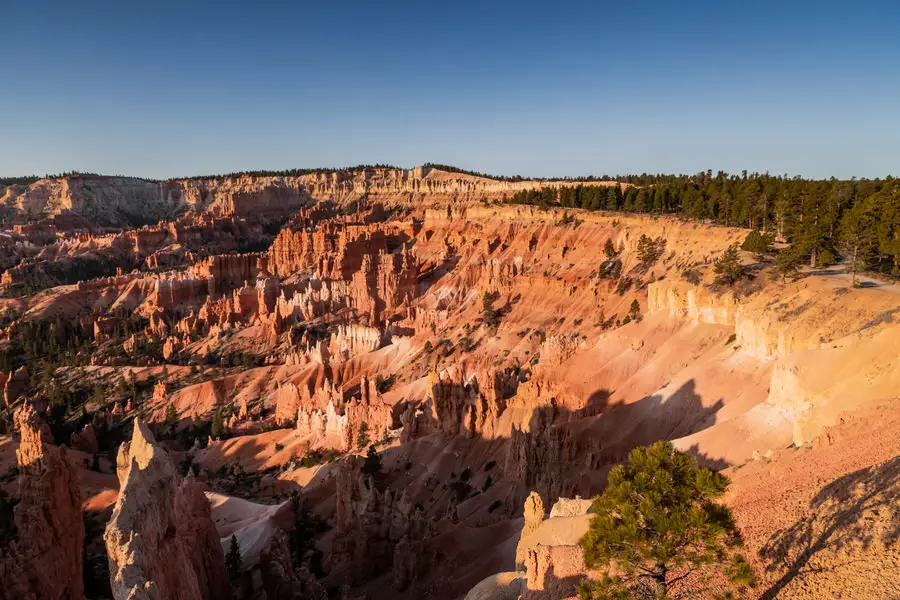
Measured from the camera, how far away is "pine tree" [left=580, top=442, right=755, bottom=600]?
359 inches

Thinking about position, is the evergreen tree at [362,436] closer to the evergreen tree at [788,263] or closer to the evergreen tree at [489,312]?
the evergreen tree at [489,312]

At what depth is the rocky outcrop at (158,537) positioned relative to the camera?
49.6 ft

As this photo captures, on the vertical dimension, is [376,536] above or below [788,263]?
below

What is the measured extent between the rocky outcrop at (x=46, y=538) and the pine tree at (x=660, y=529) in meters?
21.8

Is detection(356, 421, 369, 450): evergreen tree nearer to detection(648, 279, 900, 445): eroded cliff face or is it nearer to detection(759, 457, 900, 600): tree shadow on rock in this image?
detection(648, 279, 900, 445): eroded cliff face

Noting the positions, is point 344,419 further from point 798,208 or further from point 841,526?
point 798,208

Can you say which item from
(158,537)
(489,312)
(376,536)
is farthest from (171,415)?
(158,537)

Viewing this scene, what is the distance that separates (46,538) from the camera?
2303 cm

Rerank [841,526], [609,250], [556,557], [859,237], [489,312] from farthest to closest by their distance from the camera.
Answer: [609,250] < [489,312] < [859,237] < [556,557] < [841,526]

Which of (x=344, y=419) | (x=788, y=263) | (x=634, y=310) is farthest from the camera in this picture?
(x=634, y=310)

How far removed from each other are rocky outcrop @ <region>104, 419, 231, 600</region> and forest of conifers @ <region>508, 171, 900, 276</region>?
3529 centimetres

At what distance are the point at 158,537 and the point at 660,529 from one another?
1521 centimetres

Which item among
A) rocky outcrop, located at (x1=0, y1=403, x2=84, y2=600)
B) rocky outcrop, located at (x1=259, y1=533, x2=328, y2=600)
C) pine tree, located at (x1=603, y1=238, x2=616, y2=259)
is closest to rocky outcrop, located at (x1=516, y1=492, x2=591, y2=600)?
rocky outcrop, located at (x1=259, y1=533, x2=328, y2=600)

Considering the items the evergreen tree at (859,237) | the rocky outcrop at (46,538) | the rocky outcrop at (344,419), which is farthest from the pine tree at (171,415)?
the evergreen tree at (859,237)
